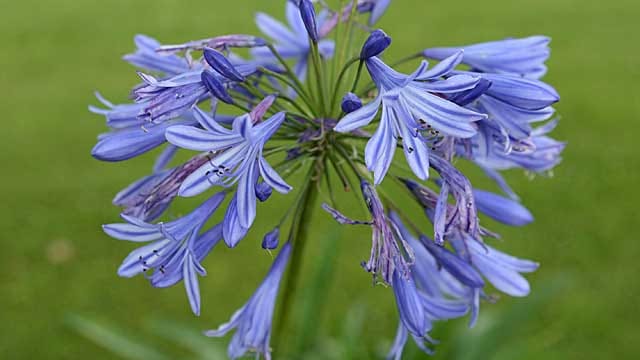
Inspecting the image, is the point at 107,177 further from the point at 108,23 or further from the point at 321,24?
the point at 321,24

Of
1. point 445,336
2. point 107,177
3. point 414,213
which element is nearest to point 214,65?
point 445,336

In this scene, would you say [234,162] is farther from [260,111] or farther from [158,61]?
[158,61]

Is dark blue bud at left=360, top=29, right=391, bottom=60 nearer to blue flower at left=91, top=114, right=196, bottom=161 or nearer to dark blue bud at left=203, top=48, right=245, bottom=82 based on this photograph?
dark blue bud at left=203, top=48, right=245, bottom=82

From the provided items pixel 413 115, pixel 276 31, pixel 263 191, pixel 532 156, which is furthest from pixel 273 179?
pixel 276 31

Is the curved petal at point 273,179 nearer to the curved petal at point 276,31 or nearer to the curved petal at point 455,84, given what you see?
the curved petal at point 455,84

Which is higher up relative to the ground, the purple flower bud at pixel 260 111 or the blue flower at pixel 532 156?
the purple flower bud at pixel 260 111

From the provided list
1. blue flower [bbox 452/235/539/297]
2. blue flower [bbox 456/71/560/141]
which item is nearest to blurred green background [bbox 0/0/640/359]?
blue flower [bbox 452/235/539/297]

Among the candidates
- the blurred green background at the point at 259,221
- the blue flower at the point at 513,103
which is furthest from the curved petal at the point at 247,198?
the blurred green background at the point at 259,221
